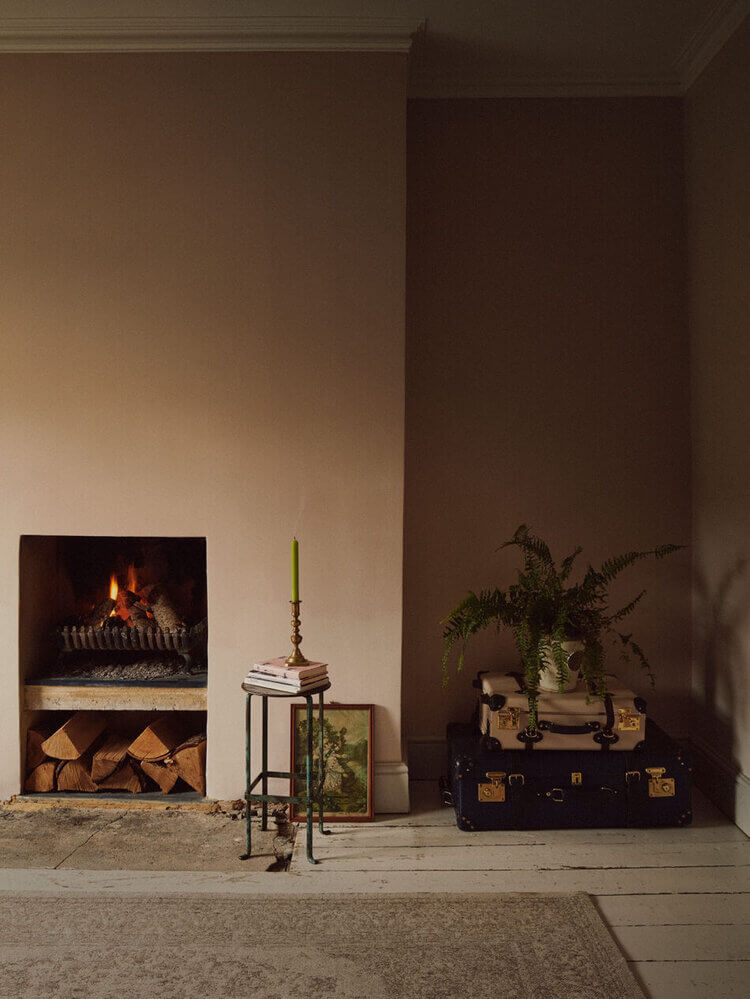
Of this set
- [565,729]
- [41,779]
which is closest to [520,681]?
[565,729]

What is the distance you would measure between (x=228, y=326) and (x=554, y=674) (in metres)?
1.84

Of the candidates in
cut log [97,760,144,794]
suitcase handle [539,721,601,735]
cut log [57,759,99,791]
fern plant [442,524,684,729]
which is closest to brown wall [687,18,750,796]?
fern plant [442,524,684,729]

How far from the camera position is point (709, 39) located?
3051 millimetres

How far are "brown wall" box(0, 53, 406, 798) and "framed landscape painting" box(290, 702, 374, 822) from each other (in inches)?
2.5

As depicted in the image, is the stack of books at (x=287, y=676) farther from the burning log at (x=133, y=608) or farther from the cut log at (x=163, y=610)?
the burning log at (x=133, y=608)

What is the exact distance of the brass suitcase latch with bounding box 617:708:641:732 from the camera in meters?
2.89

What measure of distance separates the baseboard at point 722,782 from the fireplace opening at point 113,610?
6.77 ft

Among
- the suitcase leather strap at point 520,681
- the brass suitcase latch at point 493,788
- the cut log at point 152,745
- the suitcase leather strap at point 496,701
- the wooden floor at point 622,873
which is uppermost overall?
the suitcase leather strap at point 520,681

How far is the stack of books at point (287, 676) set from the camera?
2617 mm

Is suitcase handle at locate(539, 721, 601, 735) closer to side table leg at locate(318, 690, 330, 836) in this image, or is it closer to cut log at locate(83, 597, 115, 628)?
side table leg at locate(318, 690, 330, 836)

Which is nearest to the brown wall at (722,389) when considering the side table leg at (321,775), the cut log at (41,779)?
the side table leg at (321,775)

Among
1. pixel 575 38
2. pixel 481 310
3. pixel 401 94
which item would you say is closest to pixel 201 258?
pixel 401 94

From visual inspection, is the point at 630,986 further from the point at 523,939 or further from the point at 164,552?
the point at 164,552

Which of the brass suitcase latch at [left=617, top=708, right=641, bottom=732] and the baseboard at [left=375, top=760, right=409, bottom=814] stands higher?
the brass suitcase latch at [left=617, top=708, right=641, bottom=732]
